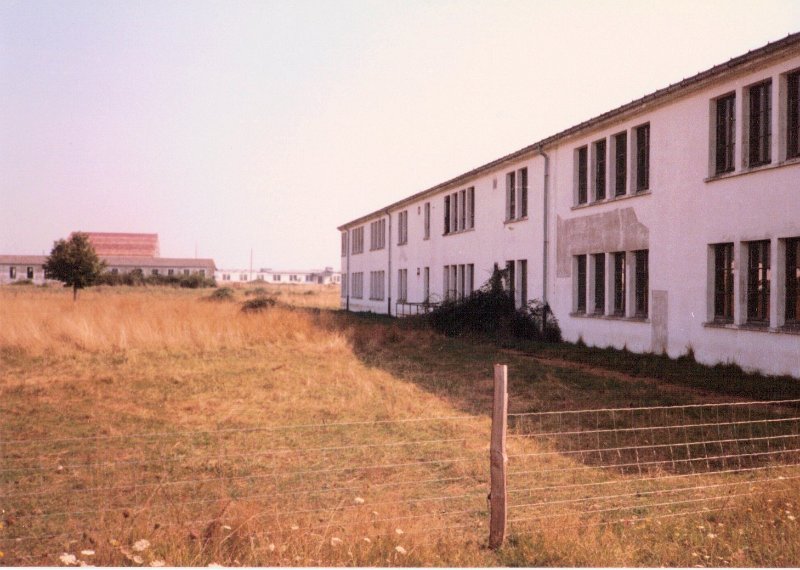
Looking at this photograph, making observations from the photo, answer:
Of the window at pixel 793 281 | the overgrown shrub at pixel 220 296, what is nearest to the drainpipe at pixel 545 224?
the window at pixel 793 281

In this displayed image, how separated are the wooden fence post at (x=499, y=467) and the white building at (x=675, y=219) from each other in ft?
31.9

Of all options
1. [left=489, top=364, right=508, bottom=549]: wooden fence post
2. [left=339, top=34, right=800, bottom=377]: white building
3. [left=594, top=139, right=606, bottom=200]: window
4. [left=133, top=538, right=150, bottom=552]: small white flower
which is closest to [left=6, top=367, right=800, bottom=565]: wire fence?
[left=489, top=364, right=508, bottom=549]: wooden fence post

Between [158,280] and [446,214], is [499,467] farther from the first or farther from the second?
[158,280]

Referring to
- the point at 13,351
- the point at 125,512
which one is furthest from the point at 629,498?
the point at 13,351

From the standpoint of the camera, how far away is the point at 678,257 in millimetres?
16422

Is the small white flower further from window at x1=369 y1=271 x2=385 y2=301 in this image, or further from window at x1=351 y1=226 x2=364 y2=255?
window at x1=351 y1=226 x2=364 y2=255

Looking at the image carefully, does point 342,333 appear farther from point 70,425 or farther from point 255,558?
point 255,558

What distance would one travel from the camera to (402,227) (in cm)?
4059

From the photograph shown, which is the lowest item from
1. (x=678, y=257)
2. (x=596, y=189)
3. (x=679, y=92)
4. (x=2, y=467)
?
(x=2, y=467)

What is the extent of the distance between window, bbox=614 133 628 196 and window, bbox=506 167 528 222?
212 inches

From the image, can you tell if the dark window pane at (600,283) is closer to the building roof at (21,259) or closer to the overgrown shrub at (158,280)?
the overgrown shrub at (158,280)

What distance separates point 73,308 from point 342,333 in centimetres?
1171

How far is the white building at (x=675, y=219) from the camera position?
1352 cm

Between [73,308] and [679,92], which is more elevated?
[679,92]
